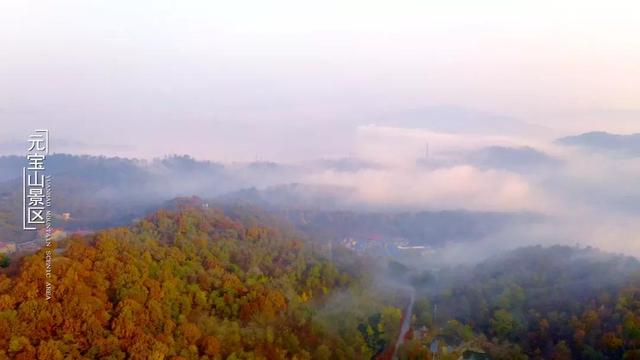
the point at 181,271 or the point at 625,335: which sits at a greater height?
the point at 181,271

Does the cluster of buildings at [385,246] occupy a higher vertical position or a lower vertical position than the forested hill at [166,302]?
lower

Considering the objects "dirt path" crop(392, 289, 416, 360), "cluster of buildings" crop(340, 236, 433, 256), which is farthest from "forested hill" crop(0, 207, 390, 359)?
"cluster of buildings" crop(340, 236, 433, 256)

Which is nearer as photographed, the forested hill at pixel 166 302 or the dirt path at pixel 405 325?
the forested hill at pixel 166 302

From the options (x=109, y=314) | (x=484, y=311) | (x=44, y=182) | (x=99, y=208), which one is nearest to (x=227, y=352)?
(x=109, y=314)

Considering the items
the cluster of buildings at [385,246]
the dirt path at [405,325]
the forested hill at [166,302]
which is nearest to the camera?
the forested hill at [166,302]

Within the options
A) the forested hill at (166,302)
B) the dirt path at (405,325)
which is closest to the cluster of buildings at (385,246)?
the dirt path at (405,325)

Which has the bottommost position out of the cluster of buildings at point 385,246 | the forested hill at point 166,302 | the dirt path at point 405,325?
the dirt path at point 405,325

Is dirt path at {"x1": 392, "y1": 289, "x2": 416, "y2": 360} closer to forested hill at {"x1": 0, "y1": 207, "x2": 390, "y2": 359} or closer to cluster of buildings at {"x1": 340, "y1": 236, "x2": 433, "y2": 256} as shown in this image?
forested hill at {"x1": 0, "y1": 207, "x2": 390, "y2": 359}

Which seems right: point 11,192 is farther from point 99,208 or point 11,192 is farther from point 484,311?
point 484,311

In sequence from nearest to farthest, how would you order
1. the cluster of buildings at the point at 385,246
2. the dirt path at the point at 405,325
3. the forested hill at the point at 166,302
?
the forested hill at the point at 166,302, the dirt path at the point at 405,325, the cluster of buildings at the point at 385,246

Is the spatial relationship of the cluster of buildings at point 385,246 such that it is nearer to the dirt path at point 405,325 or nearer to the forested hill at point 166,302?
the dirt path at point 405,325
